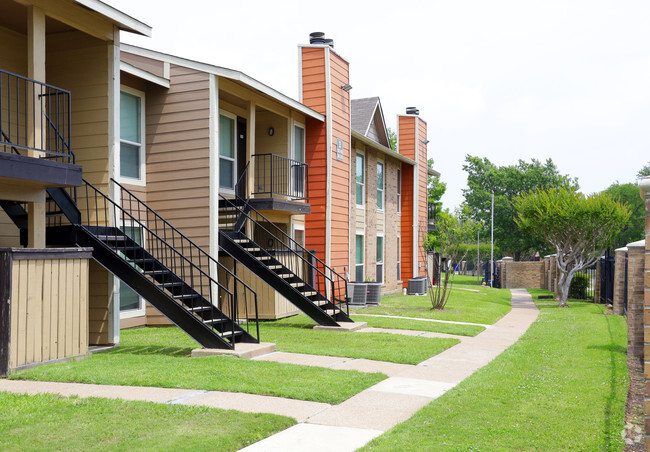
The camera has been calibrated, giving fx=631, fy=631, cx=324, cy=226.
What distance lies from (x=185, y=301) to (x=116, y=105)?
3.41 m

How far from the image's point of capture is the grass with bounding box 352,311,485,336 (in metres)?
12.8

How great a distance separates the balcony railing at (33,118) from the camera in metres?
8.59

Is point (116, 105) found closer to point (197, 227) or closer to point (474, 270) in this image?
point (197, 227)

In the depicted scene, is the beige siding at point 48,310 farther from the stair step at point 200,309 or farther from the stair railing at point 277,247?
the stair railing at point 277,247

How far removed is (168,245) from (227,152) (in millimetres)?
5651

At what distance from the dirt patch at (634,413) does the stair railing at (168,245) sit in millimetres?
5013

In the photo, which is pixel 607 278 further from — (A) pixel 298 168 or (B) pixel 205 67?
(B) pixel 205 67

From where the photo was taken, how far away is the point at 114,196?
410 inches

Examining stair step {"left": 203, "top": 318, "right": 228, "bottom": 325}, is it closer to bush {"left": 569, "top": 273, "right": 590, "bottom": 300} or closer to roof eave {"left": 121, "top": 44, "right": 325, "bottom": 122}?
roof eave {"left": 121, "top": 44, "right": 325, "bottom": 122}

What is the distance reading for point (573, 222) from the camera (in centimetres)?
2133

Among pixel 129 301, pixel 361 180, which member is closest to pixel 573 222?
pixel 361 180

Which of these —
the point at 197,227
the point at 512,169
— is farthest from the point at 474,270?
the point at 197,227

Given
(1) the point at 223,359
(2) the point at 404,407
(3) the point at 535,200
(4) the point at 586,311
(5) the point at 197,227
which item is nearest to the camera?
(2) the point at 404,407

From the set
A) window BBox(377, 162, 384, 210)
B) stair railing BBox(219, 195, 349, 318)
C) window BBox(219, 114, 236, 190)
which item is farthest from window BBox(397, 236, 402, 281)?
window BBox(219, 114, 236, 190)
